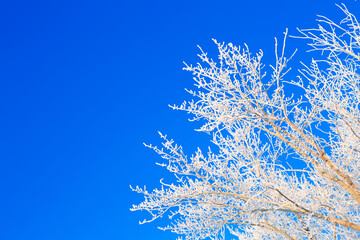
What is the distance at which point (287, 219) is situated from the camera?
7852 mm

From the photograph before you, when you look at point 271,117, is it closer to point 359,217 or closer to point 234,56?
point 234,56

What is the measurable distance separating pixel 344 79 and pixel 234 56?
62.4 inches

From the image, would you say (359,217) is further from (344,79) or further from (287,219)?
(344,79)

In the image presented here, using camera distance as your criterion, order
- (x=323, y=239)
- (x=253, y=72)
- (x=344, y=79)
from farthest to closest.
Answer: (x=323, y=239), (x=253, y=72), (x=344, y=79)

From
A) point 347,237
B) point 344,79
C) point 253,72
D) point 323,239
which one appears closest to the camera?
point 344,79

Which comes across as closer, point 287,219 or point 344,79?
point 344,79

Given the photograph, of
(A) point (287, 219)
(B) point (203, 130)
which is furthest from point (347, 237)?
(B) point (203, 130)

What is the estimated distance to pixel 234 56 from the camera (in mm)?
5230

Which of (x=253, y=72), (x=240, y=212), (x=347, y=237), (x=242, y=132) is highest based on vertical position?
(x=253, y=72)

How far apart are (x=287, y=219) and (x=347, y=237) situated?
1369mm

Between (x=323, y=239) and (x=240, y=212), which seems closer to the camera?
(x=240, y=212)

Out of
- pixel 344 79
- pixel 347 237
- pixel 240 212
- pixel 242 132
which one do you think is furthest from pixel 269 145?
pixel 347 237

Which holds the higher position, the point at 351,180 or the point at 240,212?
the point at 240,212

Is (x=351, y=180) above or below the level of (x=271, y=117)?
below
